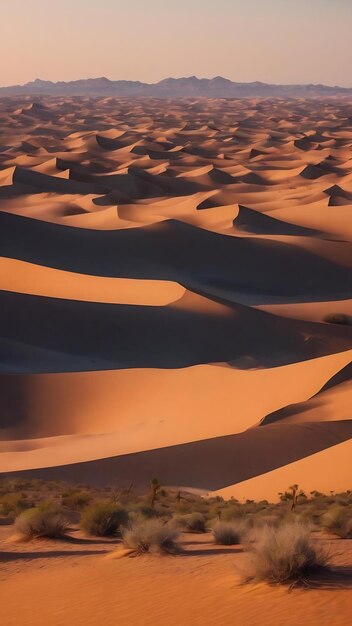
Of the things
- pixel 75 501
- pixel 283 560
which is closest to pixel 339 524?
pixel 283 560

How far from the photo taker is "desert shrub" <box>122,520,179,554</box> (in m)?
8.57

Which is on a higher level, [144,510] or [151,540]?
[151,540]

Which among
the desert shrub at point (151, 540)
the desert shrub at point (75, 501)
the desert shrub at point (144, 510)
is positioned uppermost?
the desert shrub at point (151, 540)

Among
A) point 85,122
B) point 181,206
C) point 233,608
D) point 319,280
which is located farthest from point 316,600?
point 85,122

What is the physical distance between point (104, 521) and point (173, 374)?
37.6 feet

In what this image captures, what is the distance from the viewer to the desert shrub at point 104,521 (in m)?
10.2

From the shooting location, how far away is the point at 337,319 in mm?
28750

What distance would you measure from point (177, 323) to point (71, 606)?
1980 cm

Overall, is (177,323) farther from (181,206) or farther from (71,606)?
(181,206)

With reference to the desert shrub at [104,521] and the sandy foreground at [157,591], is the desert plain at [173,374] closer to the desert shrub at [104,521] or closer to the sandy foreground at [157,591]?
the sandy foreground at [157,591]

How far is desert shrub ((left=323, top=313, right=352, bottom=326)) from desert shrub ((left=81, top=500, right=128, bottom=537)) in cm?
Answer: 1923

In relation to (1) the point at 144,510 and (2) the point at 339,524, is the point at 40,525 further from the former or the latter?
(2) the point at 339,524

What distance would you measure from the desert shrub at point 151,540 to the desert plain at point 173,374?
0.20 meters

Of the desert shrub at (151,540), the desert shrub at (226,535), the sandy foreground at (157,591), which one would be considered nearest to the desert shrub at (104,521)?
the sandy foreground at (157,591)
